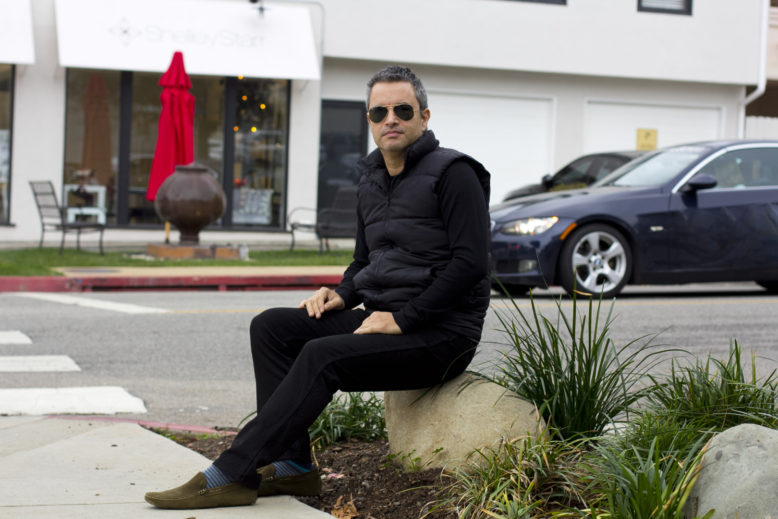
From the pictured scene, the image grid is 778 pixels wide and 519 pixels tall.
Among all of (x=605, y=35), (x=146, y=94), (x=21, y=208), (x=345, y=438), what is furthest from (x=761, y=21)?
(x=345, y=438)

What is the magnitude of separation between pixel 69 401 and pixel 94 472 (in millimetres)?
2160

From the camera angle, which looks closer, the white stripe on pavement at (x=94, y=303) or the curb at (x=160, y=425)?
the curb at (x=160, y=425)

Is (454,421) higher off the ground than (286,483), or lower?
higher

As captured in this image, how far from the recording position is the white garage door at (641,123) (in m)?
22.7

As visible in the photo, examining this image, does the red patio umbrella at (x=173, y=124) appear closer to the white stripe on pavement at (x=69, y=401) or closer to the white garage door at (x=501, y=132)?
the white garage door at (x=501, y=132)

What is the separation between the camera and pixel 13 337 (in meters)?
9.02

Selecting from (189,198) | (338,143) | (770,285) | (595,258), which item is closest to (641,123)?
(338,143)

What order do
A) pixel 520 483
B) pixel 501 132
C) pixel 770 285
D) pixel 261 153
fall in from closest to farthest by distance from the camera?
pixel 520 483 < pixel 770 285 < pixel 261 153 < pixel 501 132

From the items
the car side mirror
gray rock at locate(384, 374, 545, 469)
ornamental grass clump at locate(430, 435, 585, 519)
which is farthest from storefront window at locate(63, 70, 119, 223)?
ornamental grass clump at locate(430, 435, 585, 519)

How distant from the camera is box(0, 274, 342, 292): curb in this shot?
12.9m

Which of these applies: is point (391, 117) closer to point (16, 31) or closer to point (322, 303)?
point (322, 303)

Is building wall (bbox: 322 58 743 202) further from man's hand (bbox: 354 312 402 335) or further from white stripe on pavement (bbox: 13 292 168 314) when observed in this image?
man's hand (bbox: 354 312 402 335)

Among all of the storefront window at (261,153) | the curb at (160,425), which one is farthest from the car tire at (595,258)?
the storefront window at (261,153)

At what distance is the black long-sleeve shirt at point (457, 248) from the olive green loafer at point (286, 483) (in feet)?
2.22
